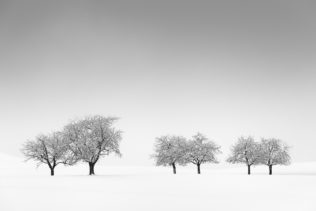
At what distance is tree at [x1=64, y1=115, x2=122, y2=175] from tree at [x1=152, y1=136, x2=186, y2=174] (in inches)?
825

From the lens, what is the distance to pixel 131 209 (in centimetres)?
2080

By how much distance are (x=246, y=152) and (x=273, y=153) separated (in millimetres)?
7682

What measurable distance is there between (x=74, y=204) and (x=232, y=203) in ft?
37.9

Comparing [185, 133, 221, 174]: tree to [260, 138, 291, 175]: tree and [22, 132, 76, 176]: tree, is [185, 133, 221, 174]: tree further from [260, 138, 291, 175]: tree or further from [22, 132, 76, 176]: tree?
[22, 132, 76, 176]: tree

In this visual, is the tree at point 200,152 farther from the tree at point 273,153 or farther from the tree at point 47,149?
the tree at point 47,149

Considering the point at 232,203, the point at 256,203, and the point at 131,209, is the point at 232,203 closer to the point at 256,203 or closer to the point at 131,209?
the point at 256,203

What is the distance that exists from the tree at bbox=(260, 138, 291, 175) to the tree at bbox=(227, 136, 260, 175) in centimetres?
159

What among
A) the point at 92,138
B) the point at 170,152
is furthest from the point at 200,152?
the point at 92,138

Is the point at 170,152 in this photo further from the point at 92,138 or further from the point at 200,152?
the point at 92,138

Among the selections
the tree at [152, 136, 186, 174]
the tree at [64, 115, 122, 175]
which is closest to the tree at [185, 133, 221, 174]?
the tree at [152, 136, 186, 174]

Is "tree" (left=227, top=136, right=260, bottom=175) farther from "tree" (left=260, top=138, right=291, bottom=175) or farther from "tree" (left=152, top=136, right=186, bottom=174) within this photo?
"tree" (left=152, top=136, right=186, bottom=174)

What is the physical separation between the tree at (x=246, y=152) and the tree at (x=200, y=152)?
4846 mm

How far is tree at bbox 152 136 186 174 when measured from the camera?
8375 centimetres

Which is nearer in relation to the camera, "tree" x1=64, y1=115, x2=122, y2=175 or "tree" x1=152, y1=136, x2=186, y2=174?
"tree" x1=64, y1=115, x2=122, y2=175
